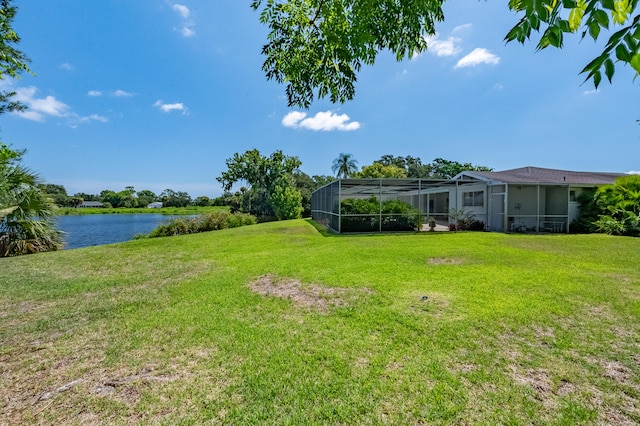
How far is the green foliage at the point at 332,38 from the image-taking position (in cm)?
214

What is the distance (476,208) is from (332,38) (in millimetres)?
16025

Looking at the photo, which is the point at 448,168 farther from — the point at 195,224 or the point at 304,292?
the point at 304,292

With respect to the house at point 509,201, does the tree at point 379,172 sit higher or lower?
higher

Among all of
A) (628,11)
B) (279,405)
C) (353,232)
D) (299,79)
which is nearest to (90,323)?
(279,405)

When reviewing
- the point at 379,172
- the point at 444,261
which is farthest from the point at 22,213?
the point at 379,172

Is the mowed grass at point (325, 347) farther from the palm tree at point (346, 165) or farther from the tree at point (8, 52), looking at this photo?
the palm tree at point (346, 165)

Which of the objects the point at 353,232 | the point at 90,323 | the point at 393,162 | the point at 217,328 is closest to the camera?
the point at 217,328

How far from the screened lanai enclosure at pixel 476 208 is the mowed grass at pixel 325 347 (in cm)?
744

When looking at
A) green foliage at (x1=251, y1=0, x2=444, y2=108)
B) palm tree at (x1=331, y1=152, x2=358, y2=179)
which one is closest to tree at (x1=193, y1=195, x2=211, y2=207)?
palm tree at (x1=331, y1=152, x2=358, y2=179)

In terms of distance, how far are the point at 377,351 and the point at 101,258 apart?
28.1 ft

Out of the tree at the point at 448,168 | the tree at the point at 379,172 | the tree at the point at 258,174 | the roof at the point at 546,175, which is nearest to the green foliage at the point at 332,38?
the roof at the point at 546,175

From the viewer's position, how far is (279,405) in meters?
2.08

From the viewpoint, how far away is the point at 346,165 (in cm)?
3956

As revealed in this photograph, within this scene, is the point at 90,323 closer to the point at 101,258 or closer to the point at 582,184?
the point at 101,258
